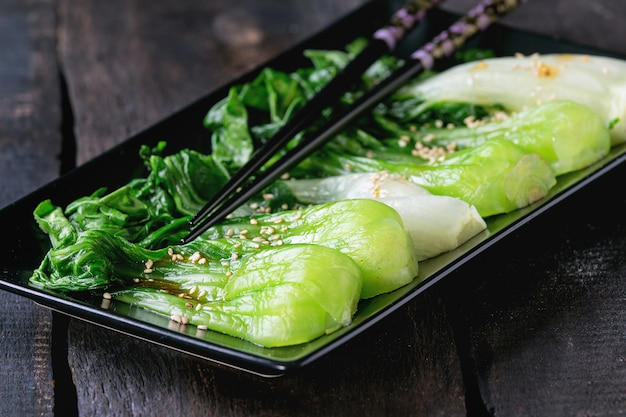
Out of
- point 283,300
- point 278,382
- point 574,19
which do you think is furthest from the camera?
point 574,19

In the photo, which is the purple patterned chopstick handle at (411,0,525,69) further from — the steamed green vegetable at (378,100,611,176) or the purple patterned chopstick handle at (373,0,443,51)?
the steamed green vegetable at (378,100,611,176)

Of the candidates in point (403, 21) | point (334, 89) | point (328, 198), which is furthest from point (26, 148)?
point (403, 21)

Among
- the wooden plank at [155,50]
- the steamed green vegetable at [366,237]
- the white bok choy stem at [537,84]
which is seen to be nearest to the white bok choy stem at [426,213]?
the steamed green vegetable at [366,237]

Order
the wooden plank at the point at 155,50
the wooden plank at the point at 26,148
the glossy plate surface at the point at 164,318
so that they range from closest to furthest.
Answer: the glossy plate surface at the point at 164,318 < the wooden plank at the point at 26,148 < the wooden plank at the point at 155,50

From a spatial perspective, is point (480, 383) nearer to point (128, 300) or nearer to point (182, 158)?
point (128, 300)

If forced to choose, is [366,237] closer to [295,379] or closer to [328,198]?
[295,379]

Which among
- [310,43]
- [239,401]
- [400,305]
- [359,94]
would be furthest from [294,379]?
[310,43]

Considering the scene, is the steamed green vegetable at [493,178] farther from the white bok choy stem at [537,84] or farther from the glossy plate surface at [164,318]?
the white bok choy stem at [537,84]
